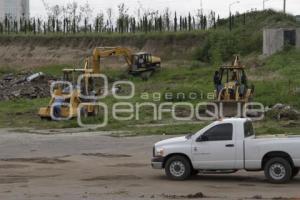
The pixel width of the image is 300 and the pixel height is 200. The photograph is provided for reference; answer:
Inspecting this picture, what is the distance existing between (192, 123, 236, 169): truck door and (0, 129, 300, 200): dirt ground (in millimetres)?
497

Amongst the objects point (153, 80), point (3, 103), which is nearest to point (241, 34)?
point (153, 80)

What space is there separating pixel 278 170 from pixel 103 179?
4968mm

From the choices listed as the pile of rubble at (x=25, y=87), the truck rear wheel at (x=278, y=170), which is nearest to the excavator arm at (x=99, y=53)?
the pile of rubble at (x=25, y=87)

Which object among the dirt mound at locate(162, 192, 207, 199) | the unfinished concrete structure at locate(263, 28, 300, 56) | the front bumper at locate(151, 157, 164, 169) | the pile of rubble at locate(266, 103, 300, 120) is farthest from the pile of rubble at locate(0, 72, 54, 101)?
the dirt mound at locate(162, 192, 207, 199)

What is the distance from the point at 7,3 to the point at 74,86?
381 ft

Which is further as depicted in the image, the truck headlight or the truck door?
the truck headlight

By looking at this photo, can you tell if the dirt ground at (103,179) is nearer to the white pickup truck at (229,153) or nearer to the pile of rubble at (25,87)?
the white pickup truck at (229,153)

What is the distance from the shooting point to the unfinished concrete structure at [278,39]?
6569cm

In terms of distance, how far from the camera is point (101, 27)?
94.3 metres

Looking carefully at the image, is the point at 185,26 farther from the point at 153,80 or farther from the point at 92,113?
the point at 92,113

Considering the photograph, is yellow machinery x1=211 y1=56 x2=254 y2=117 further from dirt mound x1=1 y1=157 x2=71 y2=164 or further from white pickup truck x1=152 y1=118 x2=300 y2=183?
white pickup truck x1=152 y1=118 x2=300 y2=183

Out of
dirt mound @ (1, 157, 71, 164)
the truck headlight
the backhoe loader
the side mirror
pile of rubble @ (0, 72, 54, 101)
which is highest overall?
pile of rubble @ (0, 72, 54, 101)

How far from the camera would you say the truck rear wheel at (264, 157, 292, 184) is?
1922 centimetres

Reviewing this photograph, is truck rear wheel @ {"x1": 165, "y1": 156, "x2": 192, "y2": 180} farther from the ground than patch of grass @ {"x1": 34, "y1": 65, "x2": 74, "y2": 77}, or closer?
closer
